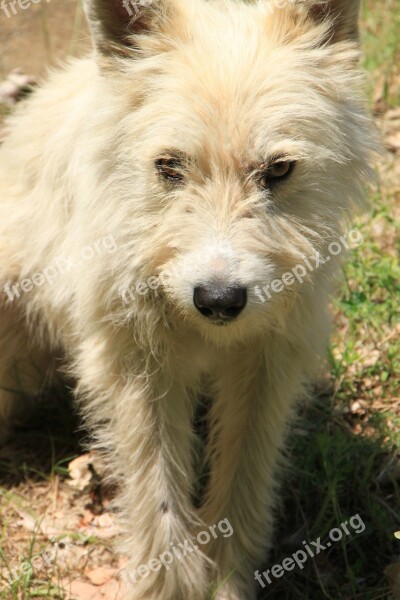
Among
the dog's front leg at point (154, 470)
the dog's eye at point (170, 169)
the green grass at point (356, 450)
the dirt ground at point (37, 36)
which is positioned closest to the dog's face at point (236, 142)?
the dog's eye at point (170, 169)

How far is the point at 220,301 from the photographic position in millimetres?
2811

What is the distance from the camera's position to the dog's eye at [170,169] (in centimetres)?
300

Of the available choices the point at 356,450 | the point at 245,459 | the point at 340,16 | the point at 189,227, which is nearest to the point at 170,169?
the point at 189,227

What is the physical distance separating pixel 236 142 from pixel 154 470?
1514 mm

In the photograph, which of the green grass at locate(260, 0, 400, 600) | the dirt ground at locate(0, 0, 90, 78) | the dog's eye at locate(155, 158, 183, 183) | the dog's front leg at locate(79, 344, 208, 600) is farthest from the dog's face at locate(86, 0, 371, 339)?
the dirt ground at locate(0, 0, 90, 78)

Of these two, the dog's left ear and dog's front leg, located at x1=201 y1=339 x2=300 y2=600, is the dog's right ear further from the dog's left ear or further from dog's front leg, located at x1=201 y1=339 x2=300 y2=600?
dog's front leg, located at x1=201 y1=339 x2=300 y2=600

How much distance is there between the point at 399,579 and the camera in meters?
3.61

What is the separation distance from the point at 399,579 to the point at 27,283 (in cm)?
219

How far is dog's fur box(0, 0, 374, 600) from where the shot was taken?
2.94 meters

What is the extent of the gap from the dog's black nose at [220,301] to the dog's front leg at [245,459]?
2.70 feet

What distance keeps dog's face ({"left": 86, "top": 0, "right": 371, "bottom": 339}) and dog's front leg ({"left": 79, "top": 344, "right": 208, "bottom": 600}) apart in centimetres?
47

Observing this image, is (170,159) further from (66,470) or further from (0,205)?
(66,470)

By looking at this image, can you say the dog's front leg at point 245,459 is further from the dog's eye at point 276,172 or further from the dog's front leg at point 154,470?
the dog's eye at point 276,172

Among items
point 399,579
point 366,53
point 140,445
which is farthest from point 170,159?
point 366,53
